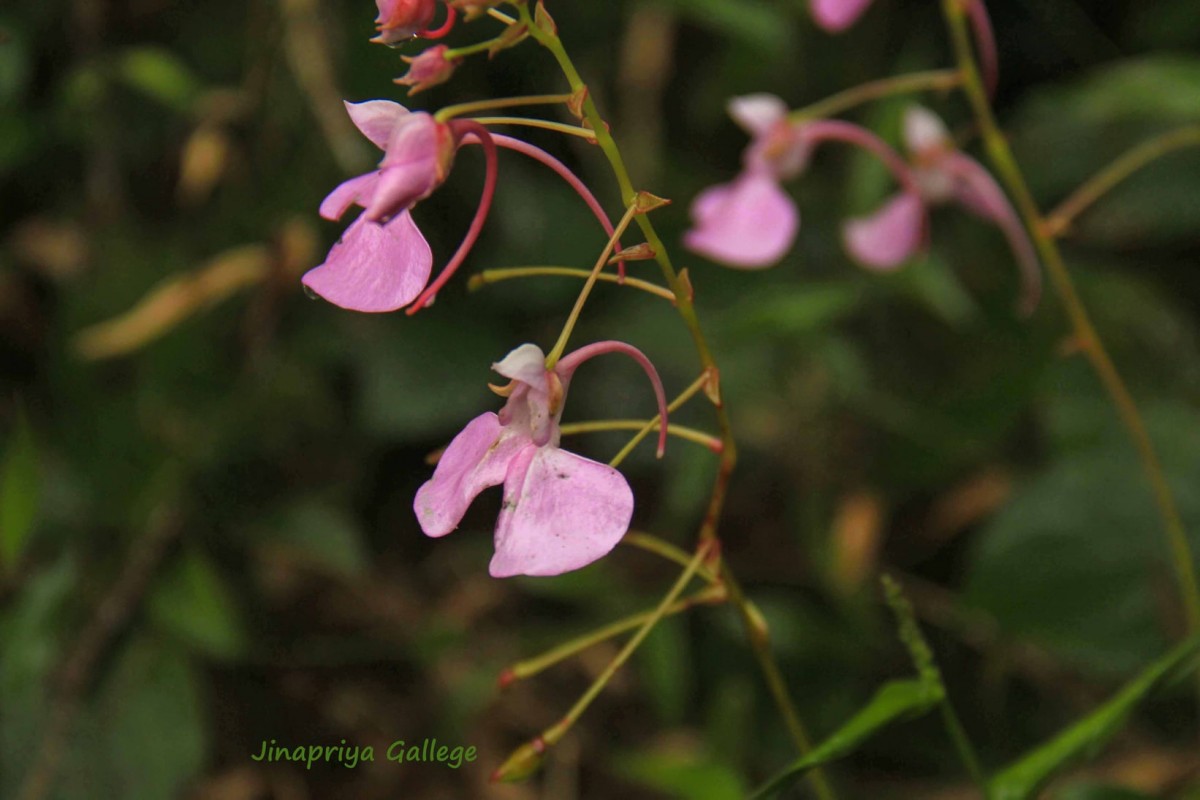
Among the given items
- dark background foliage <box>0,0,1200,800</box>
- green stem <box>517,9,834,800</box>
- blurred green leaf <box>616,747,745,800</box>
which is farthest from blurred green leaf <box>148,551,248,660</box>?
green stem <box>517,9,834,800</box>

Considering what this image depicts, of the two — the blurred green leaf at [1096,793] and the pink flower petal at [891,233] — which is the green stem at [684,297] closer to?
the blurred green leaf at [1096,793]

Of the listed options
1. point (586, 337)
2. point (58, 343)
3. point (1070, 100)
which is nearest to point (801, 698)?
point (586, 337)

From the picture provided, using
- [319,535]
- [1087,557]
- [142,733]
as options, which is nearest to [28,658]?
[142,733]

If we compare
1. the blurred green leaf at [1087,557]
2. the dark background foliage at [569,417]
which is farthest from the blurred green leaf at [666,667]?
the blurred green leaf at [1087,557]

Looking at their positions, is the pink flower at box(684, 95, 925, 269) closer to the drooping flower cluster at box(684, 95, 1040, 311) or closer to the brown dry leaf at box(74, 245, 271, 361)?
the drooping flower cluster at box(684, 95, 1040, 311)

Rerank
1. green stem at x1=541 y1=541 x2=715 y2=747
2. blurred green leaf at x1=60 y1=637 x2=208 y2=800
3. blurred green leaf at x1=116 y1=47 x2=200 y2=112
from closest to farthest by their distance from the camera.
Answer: green stem at x1=541 y1=541 x2=715 y2=747
blurred green leaf at x1=60 y1=637 x2=208 y2=800
blurred green leaf at x1=116 y1=47 x2=200 y2=112
